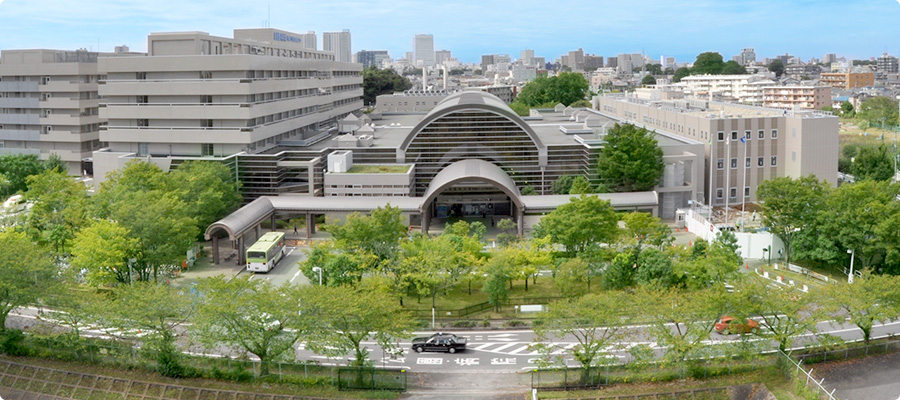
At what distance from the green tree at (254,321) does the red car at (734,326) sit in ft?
41.1

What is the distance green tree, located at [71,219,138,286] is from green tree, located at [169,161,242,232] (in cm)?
568

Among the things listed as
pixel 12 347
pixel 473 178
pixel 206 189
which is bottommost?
pixel 12 347

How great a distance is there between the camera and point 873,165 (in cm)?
4925

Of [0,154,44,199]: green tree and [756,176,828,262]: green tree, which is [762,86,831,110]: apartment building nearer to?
[756,176,828,262]: green tree

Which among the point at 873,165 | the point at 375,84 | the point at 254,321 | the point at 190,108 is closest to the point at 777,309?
the point at 254,321

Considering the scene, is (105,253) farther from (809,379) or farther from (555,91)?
(555,91)

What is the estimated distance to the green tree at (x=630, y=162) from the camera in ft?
138

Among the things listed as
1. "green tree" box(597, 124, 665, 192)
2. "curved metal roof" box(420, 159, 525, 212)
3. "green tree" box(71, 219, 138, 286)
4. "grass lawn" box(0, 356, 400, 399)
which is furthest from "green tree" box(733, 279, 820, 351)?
"green tree" box(71, 219, 138, 286)

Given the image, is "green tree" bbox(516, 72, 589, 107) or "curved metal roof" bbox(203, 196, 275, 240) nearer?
"curved metal roof" bbox(203, 196, 275, 240)

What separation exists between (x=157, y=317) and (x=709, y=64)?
133 meters

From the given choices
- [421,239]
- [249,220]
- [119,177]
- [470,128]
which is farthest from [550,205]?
[119,177]

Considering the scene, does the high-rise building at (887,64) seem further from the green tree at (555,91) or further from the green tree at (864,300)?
the green tree at (864,300)

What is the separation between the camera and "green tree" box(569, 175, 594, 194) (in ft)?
131

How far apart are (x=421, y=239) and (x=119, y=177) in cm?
1693
